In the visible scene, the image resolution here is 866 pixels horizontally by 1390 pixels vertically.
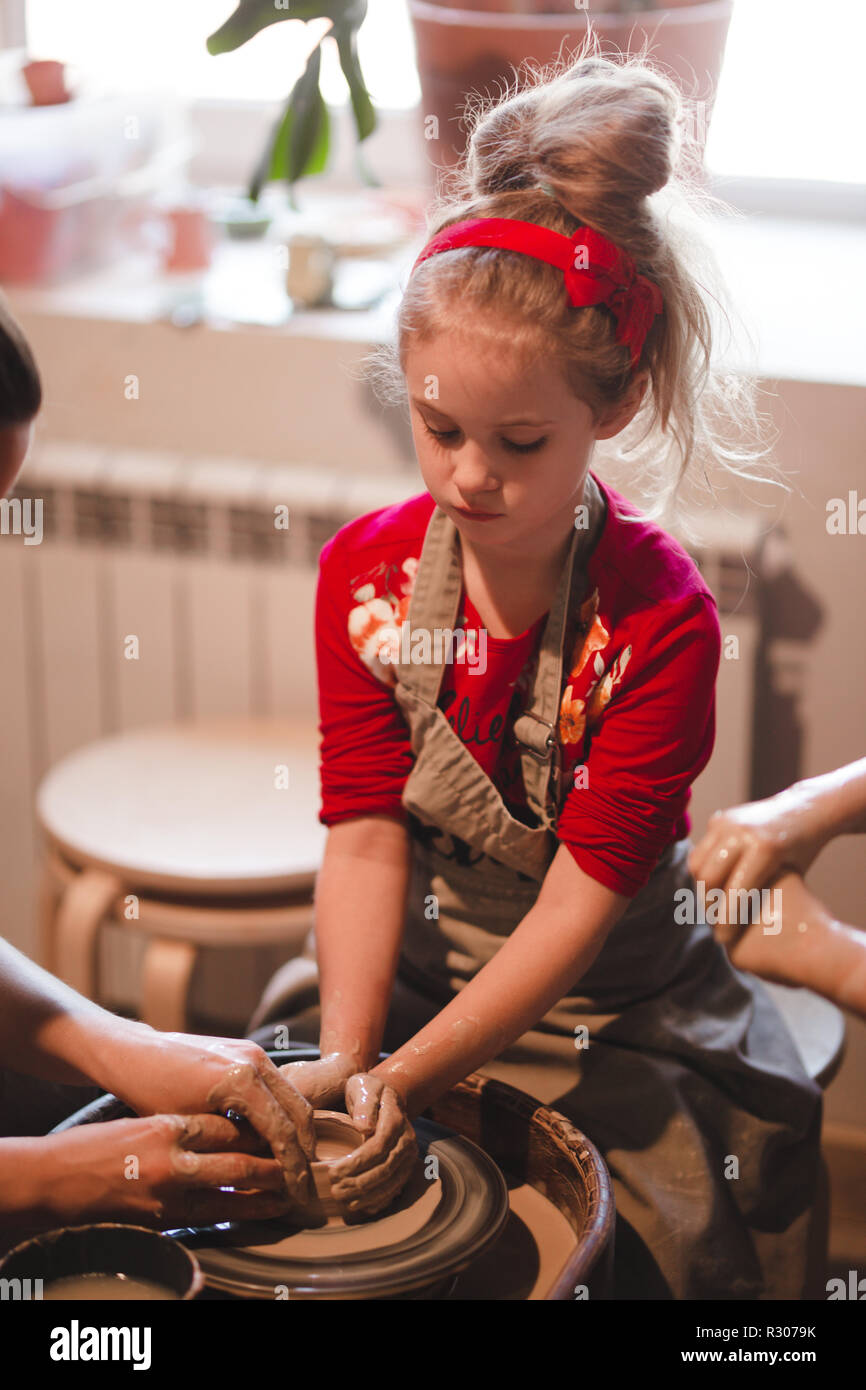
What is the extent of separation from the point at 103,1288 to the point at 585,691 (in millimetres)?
521

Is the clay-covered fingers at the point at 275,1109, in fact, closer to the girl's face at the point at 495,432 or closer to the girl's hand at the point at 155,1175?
the girl's hand at the point at 155,1175

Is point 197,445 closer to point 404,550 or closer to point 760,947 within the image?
point 404,550

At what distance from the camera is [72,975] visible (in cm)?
161

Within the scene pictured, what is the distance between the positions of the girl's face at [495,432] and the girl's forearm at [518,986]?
0.86ft

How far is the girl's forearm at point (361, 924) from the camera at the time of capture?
1.07m

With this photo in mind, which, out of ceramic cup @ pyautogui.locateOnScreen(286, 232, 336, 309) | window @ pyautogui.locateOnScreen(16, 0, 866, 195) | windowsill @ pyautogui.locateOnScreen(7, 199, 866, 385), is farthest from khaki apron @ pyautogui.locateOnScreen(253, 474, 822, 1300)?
window @ pyautogui.locateOnScreen(16, 0, 866, 195)

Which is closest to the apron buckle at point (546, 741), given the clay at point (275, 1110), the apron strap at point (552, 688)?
the apron strap at point (552, 688)

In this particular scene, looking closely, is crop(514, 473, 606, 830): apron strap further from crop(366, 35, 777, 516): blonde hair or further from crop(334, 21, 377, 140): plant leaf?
crop(334, 21, 377, 140): plant leaf

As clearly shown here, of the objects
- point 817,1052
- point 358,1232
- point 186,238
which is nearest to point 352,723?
point 358,1232

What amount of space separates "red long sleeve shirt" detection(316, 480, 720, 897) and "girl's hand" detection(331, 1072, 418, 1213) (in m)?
0.22

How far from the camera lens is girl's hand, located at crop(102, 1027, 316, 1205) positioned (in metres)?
0.88

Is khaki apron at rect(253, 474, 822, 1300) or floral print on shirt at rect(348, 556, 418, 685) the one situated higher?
floral print on shirt at rect(348, 556, 418, 685)

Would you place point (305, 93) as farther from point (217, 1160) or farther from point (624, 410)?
point (217, 1160)

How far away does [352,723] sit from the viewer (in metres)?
1.15
